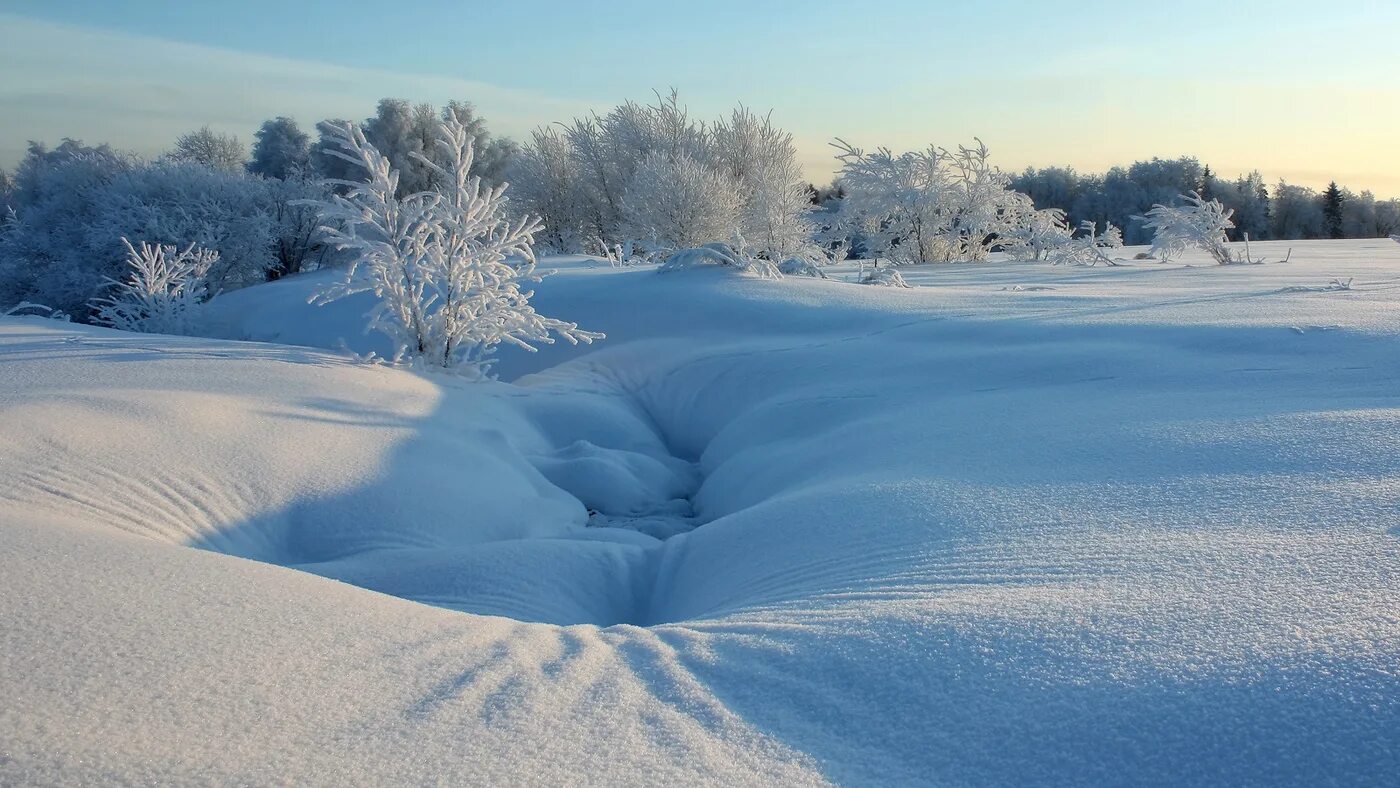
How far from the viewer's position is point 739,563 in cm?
273

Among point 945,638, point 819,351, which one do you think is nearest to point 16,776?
point 945,638

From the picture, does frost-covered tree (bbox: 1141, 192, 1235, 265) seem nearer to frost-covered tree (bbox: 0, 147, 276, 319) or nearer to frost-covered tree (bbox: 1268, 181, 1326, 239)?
frost-covered tree (bbox: 0, 147, 276, 319)

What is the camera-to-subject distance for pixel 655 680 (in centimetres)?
164

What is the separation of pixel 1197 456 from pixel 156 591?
9.16ft

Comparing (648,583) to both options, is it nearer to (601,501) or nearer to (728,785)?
(601,501)

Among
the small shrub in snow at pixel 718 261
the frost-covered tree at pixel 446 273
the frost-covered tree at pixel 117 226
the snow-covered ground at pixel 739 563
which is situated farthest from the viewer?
the frost-covered tree at pixel 117 226

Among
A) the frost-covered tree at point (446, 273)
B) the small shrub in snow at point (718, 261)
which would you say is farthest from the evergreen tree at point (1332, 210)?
the frost-covered tree at point (446, 273)

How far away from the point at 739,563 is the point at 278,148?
33606 millimetres

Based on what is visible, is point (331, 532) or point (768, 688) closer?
point (768, 688)

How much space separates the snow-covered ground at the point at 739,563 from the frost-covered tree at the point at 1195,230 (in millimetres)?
6267

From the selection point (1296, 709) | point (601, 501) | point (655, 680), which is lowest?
point (601, 501)

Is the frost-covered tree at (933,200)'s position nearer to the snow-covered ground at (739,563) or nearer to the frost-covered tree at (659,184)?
the frost-covered tree at (659,184)

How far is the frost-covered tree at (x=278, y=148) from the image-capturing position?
102 feet

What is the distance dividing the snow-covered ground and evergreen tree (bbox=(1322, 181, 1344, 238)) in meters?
32.1
